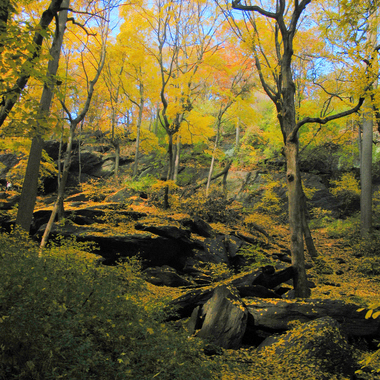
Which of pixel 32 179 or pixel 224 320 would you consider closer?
pixel 224 320

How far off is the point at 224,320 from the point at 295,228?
2799 millimetres

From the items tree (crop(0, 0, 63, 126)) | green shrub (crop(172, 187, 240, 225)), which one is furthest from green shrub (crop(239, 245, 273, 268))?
tree (crop(0, 0, 63, 126))

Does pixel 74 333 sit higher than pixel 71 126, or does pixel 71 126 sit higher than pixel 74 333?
pixel 71 126

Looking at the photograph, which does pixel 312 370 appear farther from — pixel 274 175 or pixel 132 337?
pixel 274 175

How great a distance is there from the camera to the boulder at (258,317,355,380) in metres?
3.58

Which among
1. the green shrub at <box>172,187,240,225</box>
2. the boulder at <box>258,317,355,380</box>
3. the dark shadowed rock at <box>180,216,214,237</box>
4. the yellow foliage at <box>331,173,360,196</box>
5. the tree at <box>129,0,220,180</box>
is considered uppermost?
the tree at <box>129,0,220,180</box>

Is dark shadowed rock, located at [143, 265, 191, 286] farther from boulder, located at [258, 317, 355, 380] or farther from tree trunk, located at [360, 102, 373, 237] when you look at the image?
tree trunk, located at [360, 102, 373, 237]

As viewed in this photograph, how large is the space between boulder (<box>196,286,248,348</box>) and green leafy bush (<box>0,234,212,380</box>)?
0.87 m

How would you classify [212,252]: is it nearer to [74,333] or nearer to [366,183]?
[74,333]

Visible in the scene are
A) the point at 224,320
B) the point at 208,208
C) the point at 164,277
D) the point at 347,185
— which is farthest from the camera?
the point at 347,185

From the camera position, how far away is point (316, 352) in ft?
12.2

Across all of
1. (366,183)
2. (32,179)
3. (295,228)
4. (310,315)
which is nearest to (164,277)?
(295,228)

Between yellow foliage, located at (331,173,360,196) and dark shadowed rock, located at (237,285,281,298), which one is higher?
yellow foliage, located at (331,173,360,196)

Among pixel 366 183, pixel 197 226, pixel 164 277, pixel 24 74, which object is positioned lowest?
pixel 164 277
